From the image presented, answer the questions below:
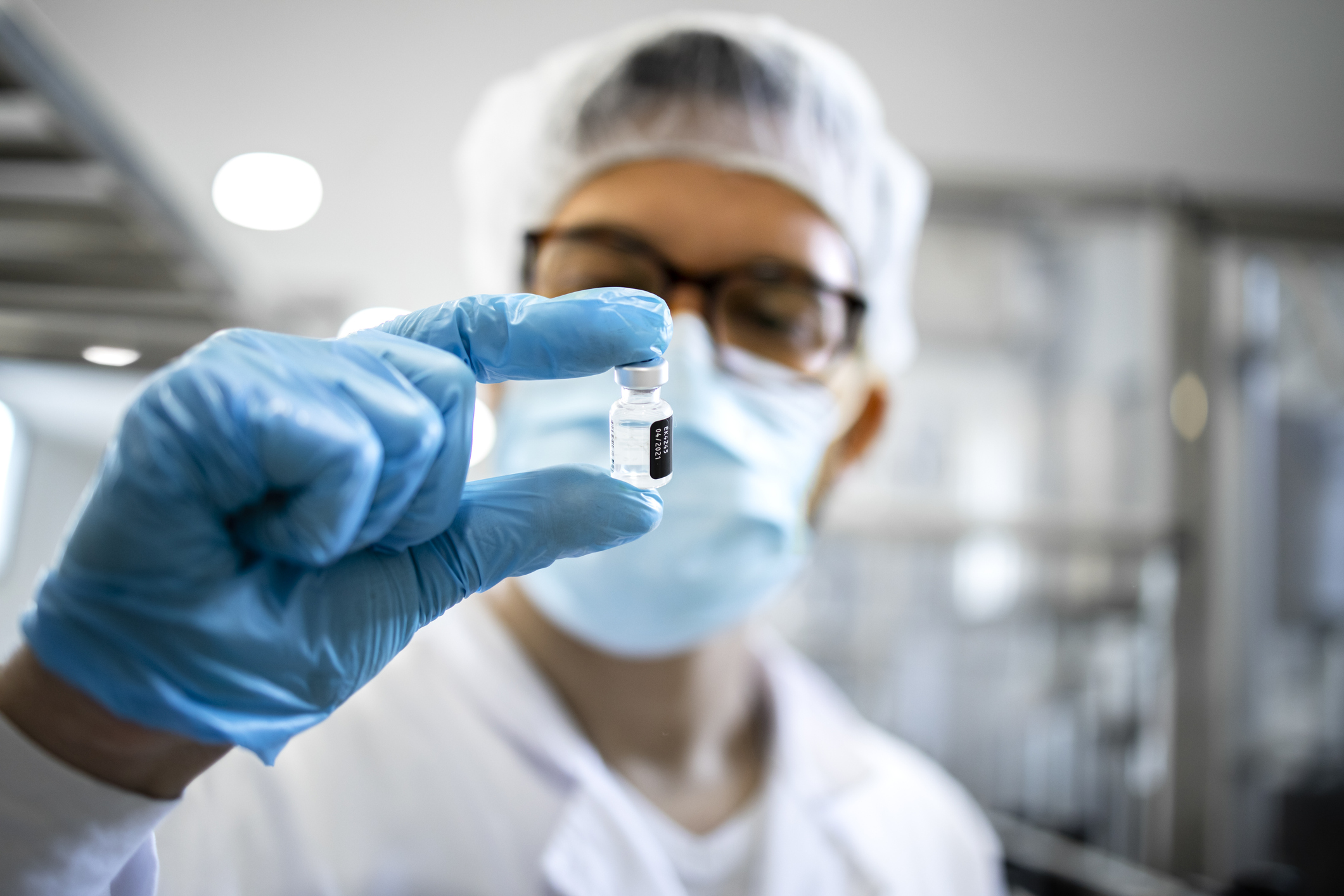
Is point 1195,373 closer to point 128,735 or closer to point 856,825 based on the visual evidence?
point 856,825

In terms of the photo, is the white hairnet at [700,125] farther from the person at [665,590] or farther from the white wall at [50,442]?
the white wall at [50,442]

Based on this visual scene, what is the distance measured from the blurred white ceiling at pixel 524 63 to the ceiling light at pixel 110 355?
1.61 metres

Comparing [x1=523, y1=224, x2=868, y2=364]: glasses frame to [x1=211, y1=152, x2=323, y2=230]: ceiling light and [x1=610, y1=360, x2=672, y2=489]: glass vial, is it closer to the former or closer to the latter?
[x1=610, y1=360, x2=672, y2=489]: glass vial

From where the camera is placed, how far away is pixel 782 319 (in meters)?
0.92

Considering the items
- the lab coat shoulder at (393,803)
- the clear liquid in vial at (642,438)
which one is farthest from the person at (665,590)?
the clear liquid in vial at (642,438)

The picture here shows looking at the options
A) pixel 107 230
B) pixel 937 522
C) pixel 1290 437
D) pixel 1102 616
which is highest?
pixel 107 230

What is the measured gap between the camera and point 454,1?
2.24m

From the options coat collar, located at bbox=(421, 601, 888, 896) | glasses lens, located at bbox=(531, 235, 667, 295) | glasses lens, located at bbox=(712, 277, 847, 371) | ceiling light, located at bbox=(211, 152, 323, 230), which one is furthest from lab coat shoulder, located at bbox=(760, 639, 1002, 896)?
ceiling light, located at bbox=(211, 152, 323, 230)

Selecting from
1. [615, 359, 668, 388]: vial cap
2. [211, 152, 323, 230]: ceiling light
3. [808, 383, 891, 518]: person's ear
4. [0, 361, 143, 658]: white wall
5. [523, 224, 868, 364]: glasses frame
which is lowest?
[808, 383, 891, 518]: person's ear

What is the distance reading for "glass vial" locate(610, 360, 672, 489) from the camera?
513 mm

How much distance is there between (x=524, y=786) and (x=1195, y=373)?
2.09 meters

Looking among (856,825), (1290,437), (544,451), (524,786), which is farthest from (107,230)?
(1290,437)

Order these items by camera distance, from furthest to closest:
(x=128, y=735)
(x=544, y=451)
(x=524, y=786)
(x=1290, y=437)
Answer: (x=1290, y=437) → (x=524, y=786) → (x=544, y=451) → (x=128, y=735)

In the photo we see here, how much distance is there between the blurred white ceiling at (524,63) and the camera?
2.23 metres
